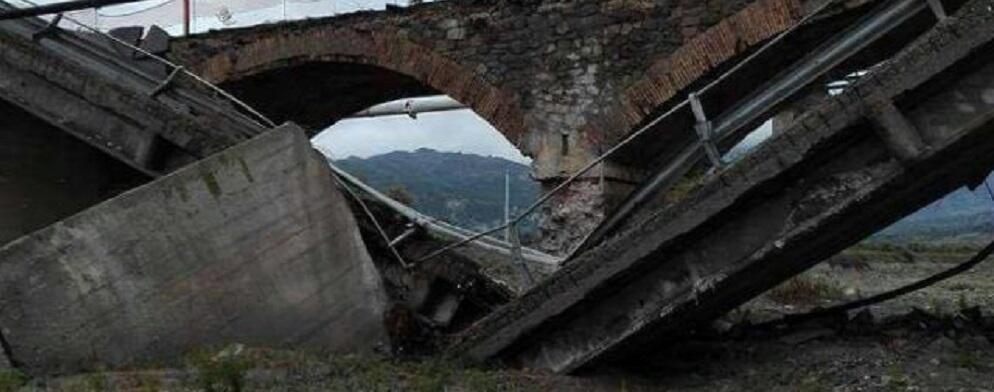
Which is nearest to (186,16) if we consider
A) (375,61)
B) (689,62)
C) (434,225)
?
(375,61)

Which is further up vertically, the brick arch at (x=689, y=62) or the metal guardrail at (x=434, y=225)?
the brick arch at (x=689, y=62)

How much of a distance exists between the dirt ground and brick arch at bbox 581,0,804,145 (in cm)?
323

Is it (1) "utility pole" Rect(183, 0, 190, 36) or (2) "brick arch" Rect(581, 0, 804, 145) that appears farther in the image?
(1) "utility pole" Rect(183, 0, 190, 36)

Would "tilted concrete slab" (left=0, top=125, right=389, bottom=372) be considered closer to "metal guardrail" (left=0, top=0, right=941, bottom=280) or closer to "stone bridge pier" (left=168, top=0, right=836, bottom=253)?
"metal guardrail" (left=0, top=0, right=941, bottom=280)

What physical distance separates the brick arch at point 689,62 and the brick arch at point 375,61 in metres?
1.13

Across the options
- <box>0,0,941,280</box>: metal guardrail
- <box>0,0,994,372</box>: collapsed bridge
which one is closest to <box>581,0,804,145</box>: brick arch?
<box>0,0,994,372</box>: collapsed bridge

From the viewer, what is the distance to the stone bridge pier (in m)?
10.5

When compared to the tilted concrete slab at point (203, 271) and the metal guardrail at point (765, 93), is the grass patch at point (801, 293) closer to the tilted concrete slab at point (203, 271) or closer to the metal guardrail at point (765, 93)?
the metal guardrail at point (765, 93)

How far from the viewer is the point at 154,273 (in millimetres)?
5730

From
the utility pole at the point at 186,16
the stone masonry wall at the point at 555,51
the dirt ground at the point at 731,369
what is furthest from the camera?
the utility pole at the point at 186,16

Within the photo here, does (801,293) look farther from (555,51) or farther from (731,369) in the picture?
(731,369)

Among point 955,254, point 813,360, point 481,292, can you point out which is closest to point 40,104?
point 481,292

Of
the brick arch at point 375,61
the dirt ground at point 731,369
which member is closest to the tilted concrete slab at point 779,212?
the dirt ground at point 731,369

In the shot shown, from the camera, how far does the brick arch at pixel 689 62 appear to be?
1009 centimetres
